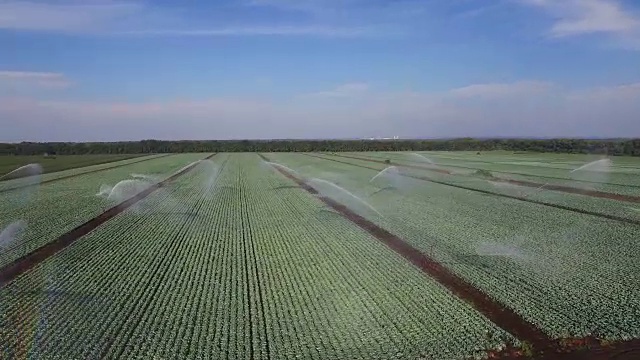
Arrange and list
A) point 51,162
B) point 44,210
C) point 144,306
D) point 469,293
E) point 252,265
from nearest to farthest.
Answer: point 144,306 → point 469,293 → point 252,265 → point 44,210 → point 51,162

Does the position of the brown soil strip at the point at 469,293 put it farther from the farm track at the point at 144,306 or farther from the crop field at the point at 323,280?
the farm track at the point at 144,306

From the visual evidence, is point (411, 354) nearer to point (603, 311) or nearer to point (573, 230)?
point (603, 311)

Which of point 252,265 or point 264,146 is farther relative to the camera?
point 264,146

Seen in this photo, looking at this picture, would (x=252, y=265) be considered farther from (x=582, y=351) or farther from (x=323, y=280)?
(x=582, y=351)

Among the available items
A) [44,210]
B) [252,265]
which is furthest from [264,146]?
[252,265]

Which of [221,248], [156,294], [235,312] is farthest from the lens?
[221,248]

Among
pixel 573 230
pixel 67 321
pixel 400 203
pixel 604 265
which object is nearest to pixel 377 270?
pixel 604 265

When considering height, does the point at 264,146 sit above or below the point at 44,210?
above
